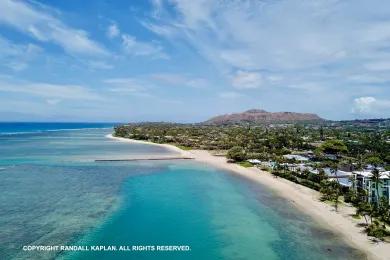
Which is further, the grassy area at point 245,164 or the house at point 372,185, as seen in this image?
the grassy area at point 245,164

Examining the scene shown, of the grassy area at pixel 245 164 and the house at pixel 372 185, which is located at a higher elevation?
the house at pixel 372 185

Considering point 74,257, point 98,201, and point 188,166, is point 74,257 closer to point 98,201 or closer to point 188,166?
point 98,201

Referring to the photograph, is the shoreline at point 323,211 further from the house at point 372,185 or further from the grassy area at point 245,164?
the house at point 372,185

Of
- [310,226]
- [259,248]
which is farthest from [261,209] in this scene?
[259,248]

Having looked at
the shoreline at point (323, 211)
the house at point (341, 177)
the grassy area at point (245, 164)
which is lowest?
the shoreline at point (323, 211)

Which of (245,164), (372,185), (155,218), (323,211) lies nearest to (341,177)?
(372,185)

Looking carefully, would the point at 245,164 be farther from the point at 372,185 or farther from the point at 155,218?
the point at 155,218

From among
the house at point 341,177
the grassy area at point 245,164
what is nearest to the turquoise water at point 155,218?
the house at point 341,177
